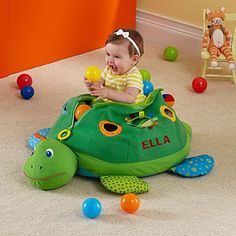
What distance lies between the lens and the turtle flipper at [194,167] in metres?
2.27

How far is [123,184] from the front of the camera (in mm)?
2119

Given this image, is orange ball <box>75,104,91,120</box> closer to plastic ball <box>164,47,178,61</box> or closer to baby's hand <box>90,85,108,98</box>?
baby's hand <box>90,85,108,98</box>

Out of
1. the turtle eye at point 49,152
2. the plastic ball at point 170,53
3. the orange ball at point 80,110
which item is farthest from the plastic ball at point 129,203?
the plastic ball at point 170,53

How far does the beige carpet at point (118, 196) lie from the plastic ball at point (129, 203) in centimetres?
2

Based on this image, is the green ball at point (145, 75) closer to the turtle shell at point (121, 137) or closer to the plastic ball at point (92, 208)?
the turtle shell at point (121, 137)

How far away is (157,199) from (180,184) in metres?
0.15

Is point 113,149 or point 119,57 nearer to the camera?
point 113,149

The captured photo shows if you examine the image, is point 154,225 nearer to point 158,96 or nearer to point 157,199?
Result: point 157,199

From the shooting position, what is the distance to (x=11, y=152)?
7.84 ft

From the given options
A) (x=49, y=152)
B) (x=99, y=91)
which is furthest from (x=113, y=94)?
(x=49, y=152)

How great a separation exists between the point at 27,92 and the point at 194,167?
38.1 inches

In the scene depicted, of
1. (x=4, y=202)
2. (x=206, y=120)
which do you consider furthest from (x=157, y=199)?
(x=206, y=120)

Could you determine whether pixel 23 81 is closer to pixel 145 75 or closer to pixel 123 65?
pixel 145 75

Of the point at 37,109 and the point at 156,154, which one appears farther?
the point at 37,109
